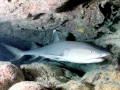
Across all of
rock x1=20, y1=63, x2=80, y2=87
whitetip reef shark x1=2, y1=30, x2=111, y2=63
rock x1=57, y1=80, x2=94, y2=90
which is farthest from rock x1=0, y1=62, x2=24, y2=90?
whitetip reef shark x1=2, y1=30, x2=111, y2=63

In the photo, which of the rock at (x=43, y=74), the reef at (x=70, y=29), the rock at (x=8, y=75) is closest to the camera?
the rock at (x=8, y=75)

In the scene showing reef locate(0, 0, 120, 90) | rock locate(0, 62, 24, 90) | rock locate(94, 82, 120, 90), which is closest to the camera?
rock locate(94, 82, 120, 90)

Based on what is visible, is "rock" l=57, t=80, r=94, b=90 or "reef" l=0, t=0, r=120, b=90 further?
"reef" l=0, t=0, r=120, b=90

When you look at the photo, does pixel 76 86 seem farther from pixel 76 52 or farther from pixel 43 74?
pixel 43 74

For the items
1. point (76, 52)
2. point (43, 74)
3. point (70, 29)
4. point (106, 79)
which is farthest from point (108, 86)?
point (70, 29)

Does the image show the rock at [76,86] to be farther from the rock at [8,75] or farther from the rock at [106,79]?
the rock at [8,75]

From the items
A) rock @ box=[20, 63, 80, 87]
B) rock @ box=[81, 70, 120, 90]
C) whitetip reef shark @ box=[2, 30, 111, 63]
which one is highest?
whitetip reef shark @ box=[2, 30, 111, 63]

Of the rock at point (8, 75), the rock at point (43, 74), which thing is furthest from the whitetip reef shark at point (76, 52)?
the rock at point (8, 75)

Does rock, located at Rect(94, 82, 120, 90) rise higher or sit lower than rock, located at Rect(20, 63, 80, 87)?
higher

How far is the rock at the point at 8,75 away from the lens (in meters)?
2.45

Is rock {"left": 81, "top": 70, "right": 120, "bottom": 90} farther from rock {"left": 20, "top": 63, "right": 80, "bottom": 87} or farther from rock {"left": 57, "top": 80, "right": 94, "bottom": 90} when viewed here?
rock {"left": 20, "top": 63, "right": 80, "bottom": 87}

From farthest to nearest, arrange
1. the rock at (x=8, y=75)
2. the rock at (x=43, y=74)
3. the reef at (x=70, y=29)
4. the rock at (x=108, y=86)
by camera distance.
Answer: the rock at (x=43, y=74) < the reef at (x=70, y=29) < the rock at (x=8, y=75) < the rock at (x=108, y=86)

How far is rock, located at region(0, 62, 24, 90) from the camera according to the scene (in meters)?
2.45

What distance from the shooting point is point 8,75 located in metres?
2.55
